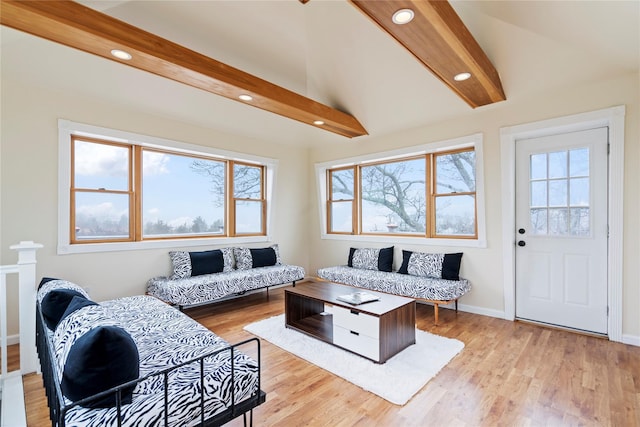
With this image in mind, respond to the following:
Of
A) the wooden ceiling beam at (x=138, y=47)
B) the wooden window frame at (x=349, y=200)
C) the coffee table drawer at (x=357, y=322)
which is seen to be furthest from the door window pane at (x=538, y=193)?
the wooden ceiling beam at (x=138, y=47)

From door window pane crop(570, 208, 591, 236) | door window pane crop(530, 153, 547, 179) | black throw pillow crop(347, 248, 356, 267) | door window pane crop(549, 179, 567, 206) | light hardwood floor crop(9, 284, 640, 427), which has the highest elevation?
door window pane crop(530, 153, 547, 179)

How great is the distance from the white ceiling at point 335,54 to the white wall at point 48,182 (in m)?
0.18

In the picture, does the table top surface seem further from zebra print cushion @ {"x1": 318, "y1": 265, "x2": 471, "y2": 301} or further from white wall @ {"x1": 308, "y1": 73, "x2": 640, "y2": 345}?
white wall @ {"x1": 308, "y1": 73, "x2": 640, "y2": 345}

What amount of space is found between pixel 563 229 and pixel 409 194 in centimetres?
Answer: 196

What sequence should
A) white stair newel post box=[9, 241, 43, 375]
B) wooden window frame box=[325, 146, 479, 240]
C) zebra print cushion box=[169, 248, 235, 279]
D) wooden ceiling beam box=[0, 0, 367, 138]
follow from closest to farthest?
wooden ceiling beam box=[0, 0, 367, 138] → white stair newel post box=[9, 241, 43, 375] → zebra print cushion box=[169, 248, 235, 279] → wooden window frame box=[325, 146, 479, 240]

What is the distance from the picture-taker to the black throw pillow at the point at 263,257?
189 inches

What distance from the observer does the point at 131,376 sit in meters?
1.36

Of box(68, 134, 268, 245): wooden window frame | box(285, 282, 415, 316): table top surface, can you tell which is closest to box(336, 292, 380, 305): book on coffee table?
box(285, 282, 415, 316): table top surface

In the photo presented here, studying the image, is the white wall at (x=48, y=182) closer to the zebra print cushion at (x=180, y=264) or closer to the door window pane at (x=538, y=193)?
the zebra print cushion at (x=180, y=264)

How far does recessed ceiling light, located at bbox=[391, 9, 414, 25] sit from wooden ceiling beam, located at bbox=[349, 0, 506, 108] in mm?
26

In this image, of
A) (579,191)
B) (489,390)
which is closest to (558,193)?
(579,191)

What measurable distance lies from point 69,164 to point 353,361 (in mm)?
3638

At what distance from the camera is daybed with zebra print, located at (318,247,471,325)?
3.62 metres

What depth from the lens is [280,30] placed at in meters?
3.32
